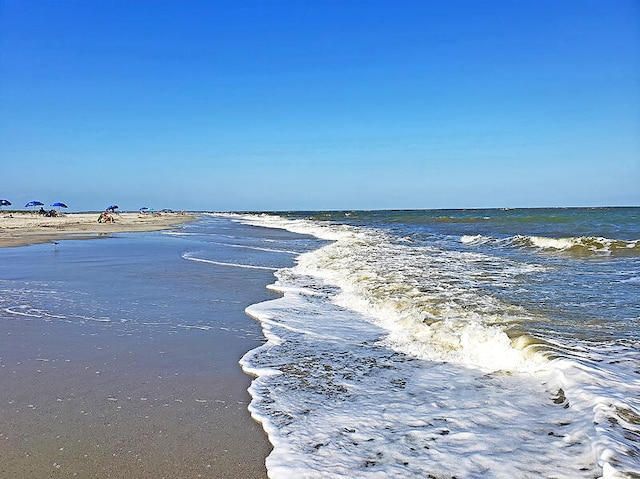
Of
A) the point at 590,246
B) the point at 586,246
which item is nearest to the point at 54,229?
the point at 586,246

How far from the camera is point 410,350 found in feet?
17.8

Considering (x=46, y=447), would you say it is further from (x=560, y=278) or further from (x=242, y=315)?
(x=560, y=278)

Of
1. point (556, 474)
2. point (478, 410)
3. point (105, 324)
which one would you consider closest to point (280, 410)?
point (478, 410)

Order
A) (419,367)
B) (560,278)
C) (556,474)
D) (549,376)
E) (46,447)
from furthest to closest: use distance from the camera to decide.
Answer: (560,278), (419,367), (549,376), (46,447), (556,474)

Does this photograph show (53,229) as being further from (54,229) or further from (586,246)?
(586,246)

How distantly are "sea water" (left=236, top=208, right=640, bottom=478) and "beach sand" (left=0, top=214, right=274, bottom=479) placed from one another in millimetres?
290

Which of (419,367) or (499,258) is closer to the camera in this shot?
(419,367)

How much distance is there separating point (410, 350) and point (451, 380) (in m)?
0.98

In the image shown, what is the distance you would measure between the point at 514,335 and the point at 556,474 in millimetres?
2861

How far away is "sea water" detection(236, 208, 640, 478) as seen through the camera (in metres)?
2.99

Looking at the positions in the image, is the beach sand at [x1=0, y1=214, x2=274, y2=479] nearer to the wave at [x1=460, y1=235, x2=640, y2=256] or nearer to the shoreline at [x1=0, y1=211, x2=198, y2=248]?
the wave at [x1=460, y1=235, x2=640, y2=256]

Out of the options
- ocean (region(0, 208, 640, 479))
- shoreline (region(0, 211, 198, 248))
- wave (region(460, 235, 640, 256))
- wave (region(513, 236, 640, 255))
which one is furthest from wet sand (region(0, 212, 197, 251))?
wave (region(513, 236, 640, 255))

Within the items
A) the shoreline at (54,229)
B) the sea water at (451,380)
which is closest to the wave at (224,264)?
the sea water at (451,380)

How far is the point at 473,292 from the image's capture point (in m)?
8.34
